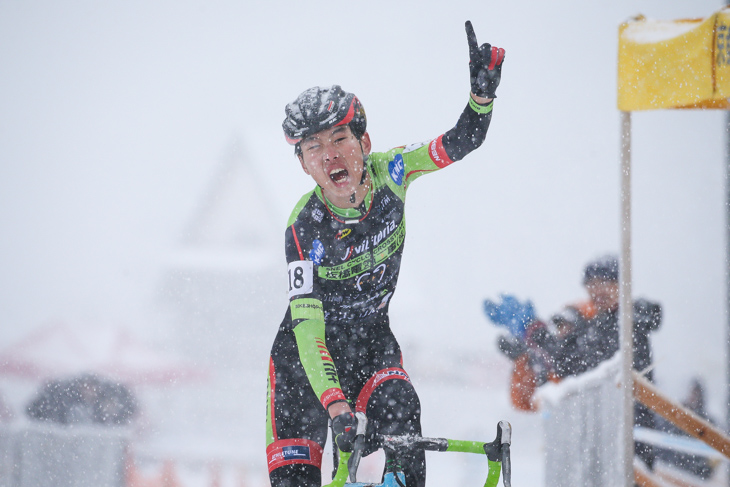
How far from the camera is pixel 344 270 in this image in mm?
2982

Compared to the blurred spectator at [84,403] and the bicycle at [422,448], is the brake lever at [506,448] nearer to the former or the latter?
the bicycle at [422,448]

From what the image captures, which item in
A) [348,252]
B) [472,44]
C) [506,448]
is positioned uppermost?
[472,44]

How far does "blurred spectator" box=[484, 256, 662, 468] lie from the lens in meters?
4.59

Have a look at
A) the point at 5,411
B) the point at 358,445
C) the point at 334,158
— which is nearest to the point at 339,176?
the point at 334,158

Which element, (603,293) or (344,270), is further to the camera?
(603,293)

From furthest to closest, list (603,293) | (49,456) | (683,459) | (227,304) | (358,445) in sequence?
(227,304)
(683,459)
(49,456)
(603,293)
(358,445)

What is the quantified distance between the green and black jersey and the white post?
1.75m

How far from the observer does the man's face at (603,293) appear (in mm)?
4590

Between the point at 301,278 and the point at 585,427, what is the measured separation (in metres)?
2.67

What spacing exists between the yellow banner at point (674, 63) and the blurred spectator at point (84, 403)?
6.21m

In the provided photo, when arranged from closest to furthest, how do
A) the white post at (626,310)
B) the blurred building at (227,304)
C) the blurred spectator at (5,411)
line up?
the white post at (626,310) → the blurred spectator at (5,411) → the blurred building at (227,304)

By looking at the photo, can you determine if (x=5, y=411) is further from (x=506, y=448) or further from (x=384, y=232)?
(x=506, y=448)

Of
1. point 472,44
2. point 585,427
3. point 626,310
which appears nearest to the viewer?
point 472,44

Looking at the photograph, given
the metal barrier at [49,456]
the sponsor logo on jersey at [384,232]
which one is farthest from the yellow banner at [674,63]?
the metal barrier at [49,456]
